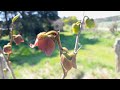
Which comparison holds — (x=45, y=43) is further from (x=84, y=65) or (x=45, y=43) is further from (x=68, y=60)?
(x=84, y=65)

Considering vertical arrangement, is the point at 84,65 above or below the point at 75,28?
below

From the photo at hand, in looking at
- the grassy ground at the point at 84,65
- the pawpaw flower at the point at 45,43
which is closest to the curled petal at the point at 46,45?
the pawpaw flower at the point at 45,43

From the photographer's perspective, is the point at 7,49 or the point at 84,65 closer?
the point at 7,49

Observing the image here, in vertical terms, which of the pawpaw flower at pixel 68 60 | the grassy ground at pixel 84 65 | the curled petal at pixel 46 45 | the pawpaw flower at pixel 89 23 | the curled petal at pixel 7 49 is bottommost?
the grassy ground at pixel 84 65

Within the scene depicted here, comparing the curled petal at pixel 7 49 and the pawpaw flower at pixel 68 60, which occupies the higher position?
the curled petal at pixel 7 49

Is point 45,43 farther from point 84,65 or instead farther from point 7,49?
point 84,65

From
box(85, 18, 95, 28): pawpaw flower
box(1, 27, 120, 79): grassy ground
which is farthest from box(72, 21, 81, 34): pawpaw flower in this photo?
box(1, 27, 120, 79): grassy ground

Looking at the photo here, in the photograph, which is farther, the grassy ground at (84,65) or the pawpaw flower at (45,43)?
the grassy ground at (84,65)

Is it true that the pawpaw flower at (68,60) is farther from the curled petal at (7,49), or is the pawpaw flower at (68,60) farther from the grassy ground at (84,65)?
the grassy ground at (84,65)

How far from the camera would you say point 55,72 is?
2318 millimetres

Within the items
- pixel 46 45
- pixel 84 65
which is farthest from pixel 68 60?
pixel 84 65
